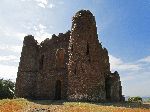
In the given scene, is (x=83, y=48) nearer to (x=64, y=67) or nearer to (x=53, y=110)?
(x=64, y=67)

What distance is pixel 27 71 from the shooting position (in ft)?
113

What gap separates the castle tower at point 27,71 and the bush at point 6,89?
565 centimetres

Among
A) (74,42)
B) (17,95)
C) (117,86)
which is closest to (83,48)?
(74,42)

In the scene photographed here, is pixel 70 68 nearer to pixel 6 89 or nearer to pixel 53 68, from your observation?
pixel 53 68

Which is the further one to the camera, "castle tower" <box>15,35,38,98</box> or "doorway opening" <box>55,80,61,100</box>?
"castle tower" <box>15,35,38,98</box>

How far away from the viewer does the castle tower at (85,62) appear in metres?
25.3

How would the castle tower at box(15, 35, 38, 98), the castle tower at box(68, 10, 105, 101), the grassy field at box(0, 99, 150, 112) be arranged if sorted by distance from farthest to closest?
the castle tower at box(15, 35, 38, 98), the castle tower at box(68, 10, 105, 101), the grassy field at box(0, 99, 150, 112)

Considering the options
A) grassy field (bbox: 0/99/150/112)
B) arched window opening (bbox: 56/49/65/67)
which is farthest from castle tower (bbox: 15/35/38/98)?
grassy field (bbox: 0/99/150/112)

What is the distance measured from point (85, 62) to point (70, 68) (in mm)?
1897

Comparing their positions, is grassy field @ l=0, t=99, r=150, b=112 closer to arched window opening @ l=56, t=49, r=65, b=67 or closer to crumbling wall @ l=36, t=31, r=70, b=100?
crumbling wall @ l=36, t=31, r=70, b=100

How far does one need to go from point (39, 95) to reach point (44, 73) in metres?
2.98

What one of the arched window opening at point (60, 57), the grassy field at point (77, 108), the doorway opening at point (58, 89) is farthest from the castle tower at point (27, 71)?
the grassy field at point (77, 108)

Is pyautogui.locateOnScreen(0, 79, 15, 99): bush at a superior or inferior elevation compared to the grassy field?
superior

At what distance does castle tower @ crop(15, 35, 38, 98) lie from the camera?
33812mm
